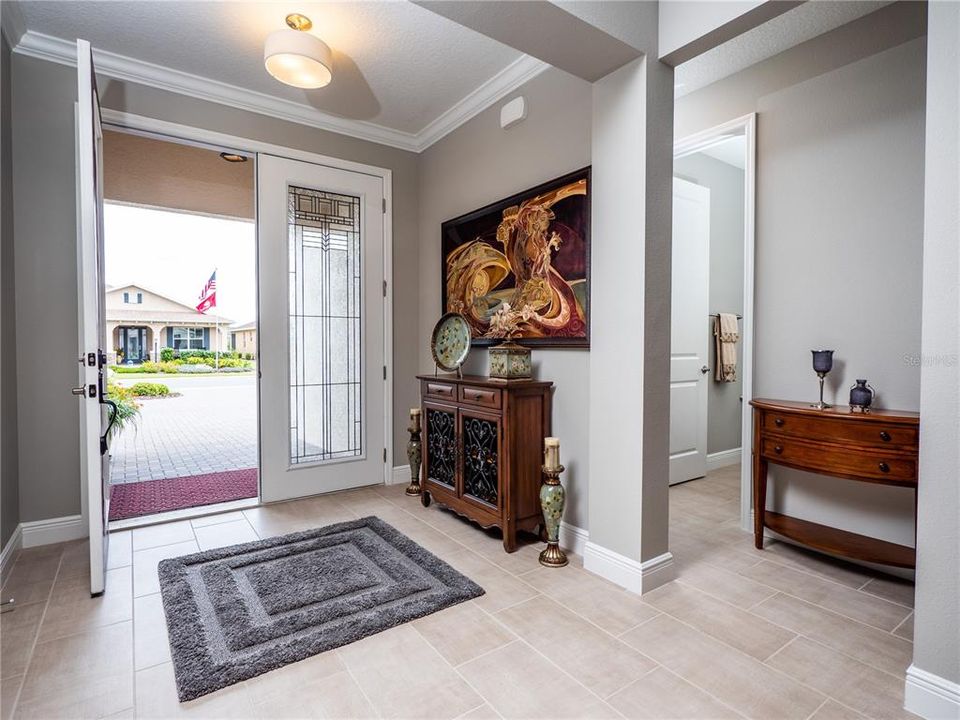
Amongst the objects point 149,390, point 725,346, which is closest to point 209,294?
point 149,390

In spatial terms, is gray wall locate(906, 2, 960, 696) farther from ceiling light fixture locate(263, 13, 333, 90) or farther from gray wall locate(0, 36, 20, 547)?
gray wall locate(0, 36, 20, 547)

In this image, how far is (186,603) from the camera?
2117 mm

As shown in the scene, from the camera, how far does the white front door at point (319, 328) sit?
3.54 metres

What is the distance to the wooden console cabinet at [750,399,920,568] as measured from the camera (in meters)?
2.17

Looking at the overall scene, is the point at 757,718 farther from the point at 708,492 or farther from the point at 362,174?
the point at 362,174

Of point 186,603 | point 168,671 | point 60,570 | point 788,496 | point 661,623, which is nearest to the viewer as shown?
point 168,671

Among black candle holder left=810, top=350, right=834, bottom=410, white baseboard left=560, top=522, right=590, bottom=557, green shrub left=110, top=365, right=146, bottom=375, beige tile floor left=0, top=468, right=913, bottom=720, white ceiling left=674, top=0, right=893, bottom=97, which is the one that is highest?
white ceiling left=674, top=0, right=893, bottom=97

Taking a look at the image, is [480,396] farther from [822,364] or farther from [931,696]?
[931,696]

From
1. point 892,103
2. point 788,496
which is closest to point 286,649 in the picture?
point 788,496

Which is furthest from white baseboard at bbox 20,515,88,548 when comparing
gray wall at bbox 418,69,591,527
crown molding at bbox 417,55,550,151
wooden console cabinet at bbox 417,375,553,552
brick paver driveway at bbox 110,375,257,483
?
crown molding at bbox 417,55,550,151

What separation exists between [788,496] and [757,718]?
1.69 meters

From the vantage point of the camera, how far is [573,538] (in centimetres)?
272

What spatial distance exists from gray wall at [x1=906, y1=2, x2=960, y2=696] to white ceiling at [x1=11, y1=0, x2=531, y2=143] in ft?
6.79

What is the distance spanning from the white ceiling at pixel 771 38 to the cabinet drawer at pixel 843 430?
1.87m
